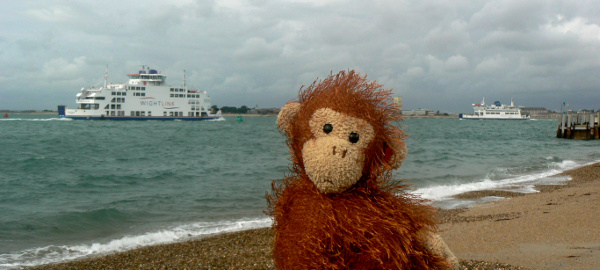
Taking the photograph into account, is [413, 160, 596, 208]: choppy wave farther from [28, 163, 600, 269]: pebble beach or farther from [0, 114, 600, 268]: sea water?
[28, 163, 600, 269]: pebble beach

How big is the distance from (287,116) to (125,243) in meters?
6.25

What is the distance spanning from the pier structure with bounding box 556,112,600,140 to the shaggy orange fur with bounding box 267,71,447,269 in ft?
122

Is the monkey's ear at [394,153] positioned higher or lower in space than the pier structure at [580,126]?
higher

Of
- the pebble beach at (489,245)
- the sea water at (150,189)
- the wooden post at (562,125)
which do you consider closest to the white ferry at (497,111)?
→ the wooden post at (562,125)

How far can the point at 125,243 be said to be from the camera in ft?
24.8

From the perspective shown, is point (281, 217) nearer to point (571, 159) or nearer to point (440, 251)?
point (440, 251)

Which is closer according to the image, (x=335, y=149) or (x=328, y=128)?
(x=335, y=149)

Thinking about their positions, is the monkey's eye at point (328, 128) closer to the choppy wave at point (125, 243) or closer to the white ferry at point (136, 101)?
the choppy wave at point (125, 243)

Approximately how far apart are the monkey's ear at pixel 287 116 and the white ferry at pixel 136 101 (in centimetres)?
6361

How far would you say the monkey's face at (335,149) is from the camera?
2.07 meters

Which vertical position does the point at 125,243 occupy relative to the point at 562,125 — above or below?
below

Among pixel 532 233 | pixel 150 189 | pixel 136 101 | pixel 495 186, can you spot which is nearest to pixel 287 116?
pixel 532 233

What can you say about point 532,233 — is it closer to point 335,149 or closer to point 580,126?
point 335,149

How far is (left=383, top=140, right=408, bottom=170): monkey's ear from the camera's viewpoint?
229 centimetres
